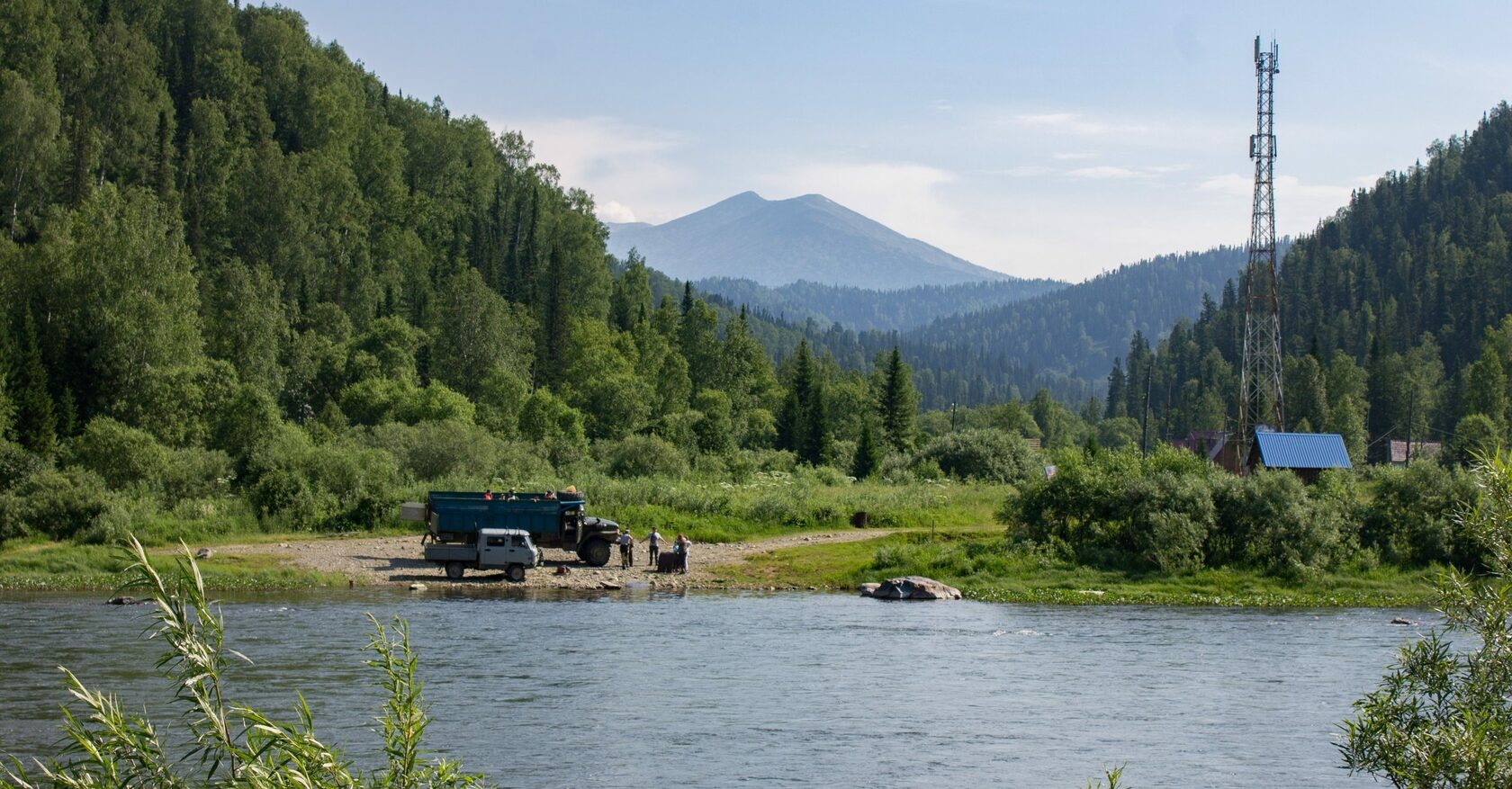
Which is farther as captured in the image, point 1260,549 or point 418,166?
point 418,166

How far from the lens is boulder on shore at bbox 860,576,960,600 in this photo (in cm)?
4847

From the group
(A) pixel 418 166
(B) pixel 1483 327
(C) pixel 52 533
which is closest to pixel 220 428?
(C) pixel 52 533

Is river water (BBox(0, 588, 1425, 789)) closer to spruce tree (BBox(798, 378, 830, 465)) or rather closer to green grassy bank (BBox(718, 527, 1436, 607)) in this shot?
green grassy bank (BBox(718, 527, 1436, 607))

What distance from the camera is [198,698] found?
8.56 meters

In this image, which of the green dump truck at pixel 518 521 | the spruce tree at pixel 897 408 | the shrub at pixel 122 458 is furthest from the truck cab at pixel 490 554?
the spruce tree at pixel 897 408

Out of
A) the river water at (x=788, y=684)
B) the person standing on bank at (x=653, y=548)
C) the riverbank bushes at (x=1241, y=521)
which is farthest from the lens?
the person standing on bank at (x=653, y=548)

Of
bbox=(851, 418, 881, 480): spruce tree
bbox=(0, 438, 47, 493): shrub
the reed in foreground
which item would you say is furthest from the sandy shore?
bbox=(851, 418, 881, 480): spruce tree

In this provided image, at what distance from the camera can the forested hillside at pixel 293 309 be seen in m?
64.4

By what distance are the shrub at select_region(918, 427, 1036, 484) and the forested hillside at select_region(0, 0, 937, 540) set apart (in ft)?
43.0

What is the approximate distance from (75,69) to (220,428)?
53.2 meters

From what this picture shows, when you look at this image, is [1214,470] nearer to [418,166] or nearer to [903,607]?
[903,607]

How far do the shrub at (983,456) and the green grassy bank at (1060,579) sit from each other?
33744 mm

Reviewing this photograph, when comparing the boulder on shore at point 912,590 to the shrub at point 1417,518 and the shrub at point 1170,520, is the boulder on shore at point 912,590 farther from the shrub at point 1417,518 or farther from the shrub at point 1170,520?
the shrub at point 1417,518

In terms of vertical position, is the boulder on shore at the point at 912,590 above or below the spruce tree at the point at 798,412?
below
